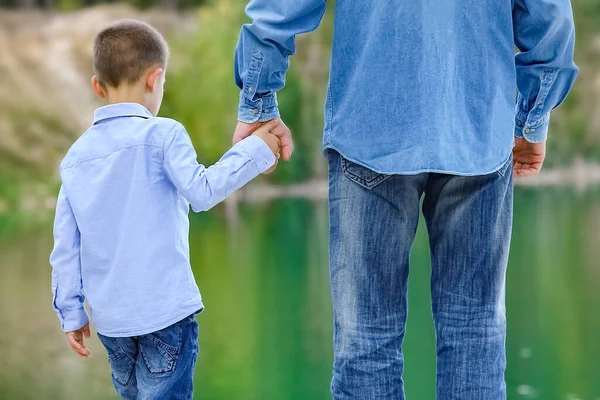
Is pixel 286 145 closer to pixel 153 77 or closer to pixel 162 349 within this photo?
pixel 153 77

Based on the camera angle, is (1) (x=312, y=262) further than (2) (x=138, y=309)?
Yes

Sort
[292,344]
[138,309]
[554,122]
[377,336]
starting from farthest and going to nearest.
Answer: [554,122], [292,344], [138,309], [377,336]

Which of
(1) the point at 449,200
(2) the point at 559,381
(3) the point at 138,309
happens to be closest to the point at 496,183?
(1) the point at 449,200

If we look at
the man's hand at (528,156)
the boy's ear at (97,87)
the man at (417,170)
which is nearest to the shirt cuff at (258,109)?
the man at (417,170)

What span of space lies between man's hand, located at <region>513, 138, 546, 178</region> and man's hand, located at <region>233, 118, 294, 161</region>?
333 millimetres

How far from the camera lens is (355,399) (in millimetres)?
1261

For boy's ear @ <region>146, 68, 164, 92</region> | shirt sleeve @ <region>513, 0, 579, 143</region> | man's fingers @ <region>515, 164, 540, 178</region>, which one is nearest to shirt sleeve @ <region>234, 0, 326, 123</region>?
Result: boy's ear @ <region>146, 68, 164, 92</region>

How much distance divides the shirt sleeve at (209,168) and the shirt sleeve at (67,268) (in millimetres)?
169

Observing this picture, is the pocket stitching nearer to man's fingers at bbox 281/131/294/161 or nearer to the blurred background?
man's fingers at bbox 281/131/294/161

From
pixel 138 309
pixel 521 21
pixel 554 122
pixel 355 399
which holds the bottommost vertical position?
pixel 355 399

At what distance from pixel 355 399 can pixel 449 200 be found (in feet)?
0.92

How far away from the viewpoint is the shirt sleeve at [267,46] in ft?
4.20

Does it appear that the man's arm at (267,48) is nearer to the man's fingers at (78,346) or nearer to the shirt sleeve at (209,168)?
the shirt sleeve at (209,168)

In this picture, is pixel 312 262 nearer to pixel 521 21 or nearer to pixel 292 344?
pixel 292 344
